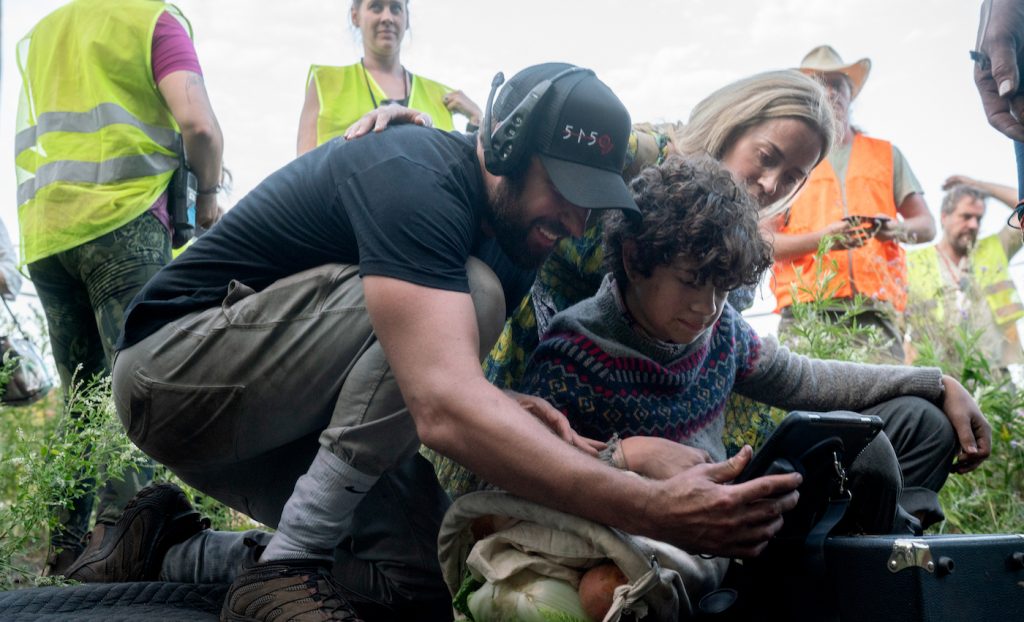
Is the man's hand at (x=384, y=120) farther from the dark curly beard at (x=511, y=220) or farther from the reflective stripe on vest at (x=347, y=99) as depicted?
the reflective stripe on vest at (x=347, y=99)

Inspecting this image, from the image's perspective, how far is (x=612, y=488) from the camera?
174 centimetres

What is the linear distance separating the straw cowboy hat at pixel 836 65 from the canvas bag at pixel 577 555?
2.98m

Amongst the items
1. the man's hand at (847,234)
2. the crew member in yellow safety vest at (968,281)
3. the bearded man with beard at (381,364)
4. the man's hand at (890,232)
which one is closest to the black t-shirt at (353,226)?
the bearded man with beard at (381,364)

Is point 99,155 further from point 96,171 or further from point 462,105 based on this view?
point 462,105

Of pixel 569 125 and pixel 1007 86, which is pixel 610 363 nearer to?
pixel 569 125

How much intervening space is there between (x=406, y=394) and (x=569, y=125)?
67cm

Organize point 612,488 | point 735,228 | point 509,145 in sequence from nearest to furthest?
point 612,488
point 509,145
point 735,228

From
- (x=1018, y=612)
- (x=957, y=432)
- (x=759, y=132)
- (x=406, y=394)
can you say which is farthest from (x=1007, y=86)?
(x=406, y=394)

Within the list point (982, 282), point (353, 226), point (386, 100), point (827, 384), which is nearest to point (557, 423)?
point (353, 226)

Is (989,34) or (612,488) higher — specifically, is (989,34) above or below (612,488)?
above

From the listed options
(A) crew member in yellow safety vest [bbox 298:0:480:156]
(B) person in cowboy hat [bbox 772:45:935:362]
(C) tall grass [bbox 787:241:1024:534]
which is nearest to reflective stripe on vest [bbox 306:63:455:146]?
(A) crew member in yellow safety vest [bbox 298:0:480:156]

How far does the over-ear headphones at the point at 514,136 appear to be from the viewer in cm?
206

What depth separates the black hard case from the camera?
151 cm

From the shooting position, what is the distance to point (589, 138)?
6.92 feet
